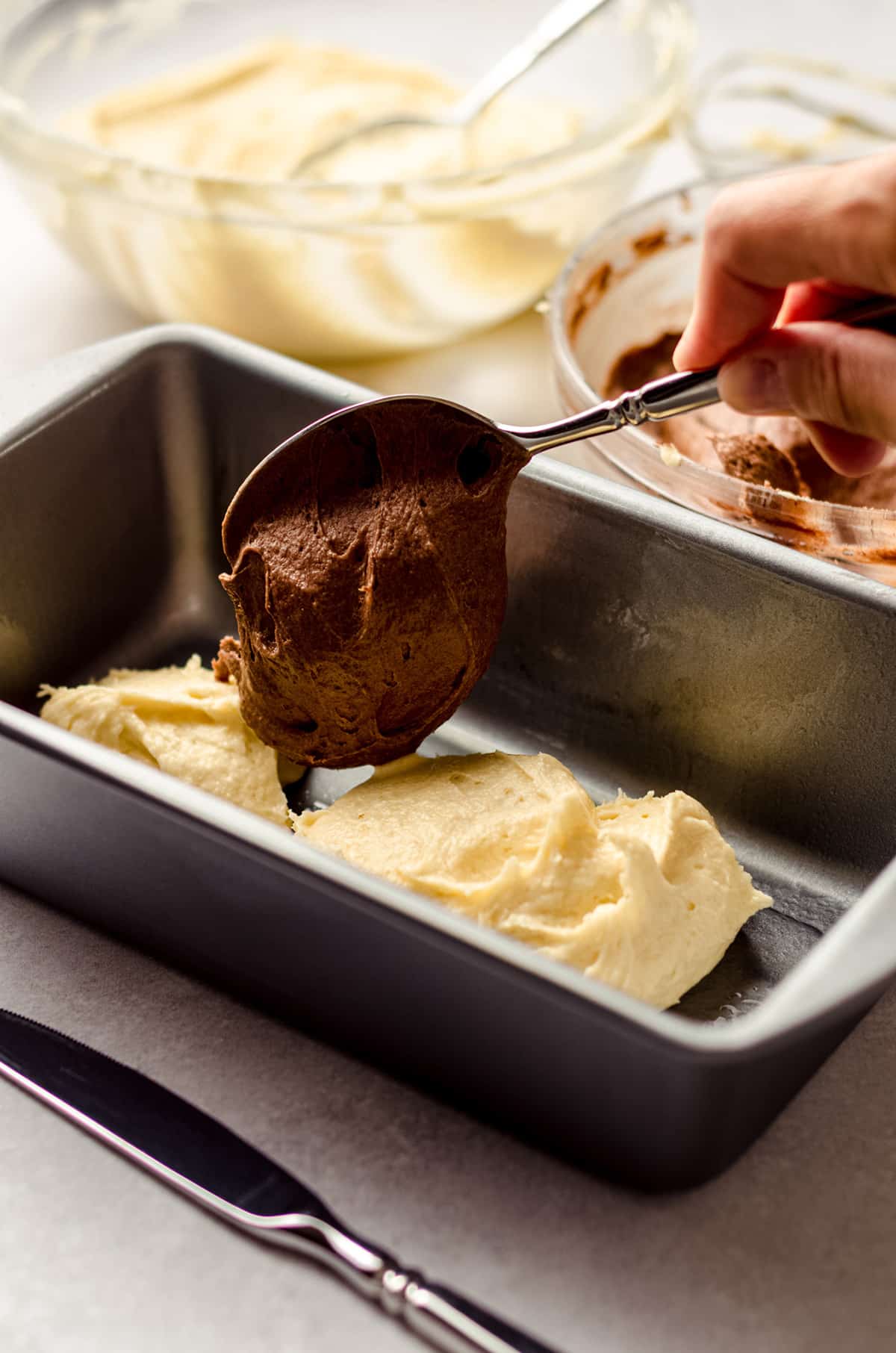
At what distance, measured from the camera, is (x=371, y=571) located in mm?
967

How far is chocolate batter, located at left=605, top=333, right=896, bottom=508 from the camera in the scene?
119cm

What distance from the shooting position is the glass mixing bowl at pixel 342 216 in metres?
1.31

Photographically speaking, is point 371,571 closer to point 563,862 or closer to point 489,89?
point 563,862

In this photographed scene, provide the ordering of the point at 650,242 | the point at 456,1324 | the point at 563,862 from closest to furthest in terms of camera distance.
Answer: the point at 456,1324
the point at 563,862
the point at 650,242

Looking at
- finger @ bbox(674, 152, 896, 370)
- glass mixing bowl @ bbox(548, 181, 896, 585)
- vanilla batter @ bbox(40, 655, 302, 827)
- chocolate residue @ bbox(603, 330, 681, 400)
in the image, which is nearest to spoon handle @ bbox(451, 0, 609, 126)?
glass mixing bowl @ bbox(548, 181, 896, 585)

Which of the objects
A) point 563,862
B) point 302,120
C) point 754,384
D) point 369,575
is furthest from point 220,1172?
point 302,120

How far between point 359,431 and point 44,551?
0.31m

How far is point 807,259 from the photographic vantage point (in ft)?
3.25

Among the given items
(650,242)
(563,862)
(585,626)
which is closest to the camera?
(563,862)

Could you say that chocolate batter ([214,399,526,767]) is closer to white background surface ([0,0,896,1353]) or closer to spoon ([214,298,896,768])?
spoon ([214,298,896,768])

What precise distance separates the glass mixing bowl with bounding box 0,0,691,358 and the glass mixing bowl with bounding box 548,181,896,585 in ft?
0.24

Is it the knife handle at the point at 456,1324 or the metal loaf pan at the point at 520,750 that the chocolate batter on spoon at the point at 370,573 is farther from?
the knife handle at the point at 456,1324

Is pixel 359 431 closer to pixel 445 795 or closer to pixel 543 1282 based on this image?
pixel 445 795

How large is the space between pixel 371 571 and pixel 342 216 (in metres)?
0.48
